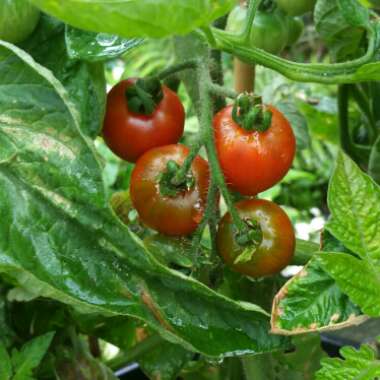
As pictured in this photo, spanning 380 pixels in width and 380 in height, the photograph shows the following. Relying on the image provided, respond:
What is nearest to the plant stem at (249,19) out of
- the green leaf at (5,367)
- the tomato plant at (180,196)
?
the tomato plant at (180,196)

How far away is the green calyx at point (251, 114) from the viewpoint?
22.1 inches

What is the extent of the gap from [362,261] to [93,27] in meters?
0.25

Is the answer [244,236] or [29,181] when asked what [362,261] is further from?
[29,181]

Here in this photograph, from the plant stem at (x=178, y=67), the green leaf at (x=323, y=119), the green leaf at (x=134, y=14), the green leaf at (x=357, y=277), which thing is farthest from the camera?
the green leaf at (x=323, y=119)

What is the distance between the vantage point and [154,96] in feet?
2.08

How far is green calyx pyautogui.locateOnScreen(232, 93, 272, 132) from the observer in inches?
22.1

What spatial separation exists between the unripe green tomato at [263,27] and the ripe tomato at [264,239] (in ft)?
0.53

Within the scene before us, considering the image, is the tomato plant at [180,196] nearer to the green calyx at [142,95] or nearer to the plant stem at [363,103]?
the green calyx at [142,95]

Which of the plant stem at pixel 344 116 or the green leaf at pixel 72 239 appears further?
the plant stem at pixel 344 116

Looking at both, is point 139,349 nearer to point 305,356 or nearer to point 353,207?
point 305,356

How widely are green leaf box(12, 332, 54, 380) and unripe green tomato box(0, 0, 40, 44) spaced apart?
9.9 inches

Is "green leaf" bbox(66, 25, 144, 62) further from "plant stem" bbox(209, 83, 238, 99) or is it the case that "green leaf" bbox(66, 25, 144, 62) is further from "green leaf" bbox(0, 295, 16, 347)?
"green leaf" bbox(0, 295, 16, 347)

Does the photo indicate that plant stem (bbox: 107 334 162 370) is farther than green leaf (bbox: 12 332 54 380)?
Yes

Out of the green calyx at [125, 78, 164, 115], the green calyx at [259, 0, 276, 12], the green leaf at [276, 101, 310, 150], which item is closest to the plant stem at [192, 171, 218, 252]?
the green calyx at [125, 78, 164, 115]
